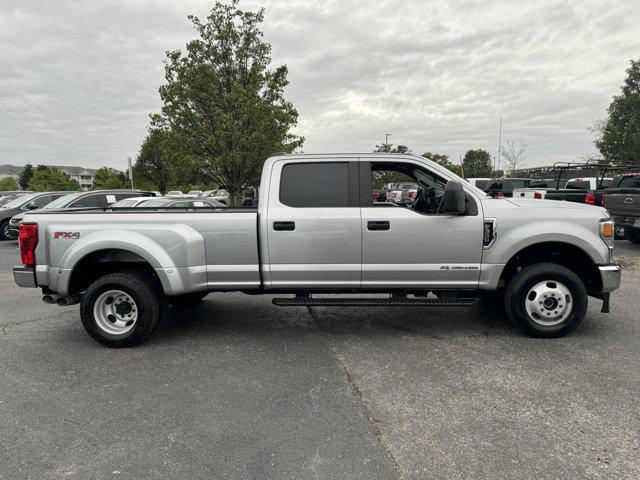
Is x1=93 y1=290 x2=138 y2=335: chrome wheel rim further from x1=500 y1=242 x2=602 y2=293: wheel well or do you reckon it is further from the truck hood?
the truck hood

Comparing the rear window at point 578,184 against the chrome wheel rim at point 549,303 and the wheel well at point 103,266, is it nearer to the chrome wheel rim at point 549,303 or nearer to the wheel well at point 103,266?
the chrome wheel rim at point 549,303

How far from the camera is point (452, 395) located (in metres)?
3.28

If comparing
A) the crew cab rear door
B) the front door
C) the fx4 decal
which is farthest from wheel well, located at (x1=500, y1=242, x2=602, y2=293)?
the fx4 decal

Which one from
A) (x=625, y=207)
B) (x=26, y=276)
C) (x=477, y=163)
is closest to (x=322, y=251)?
(x=26, y=276)

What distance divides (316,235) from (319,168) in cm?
76

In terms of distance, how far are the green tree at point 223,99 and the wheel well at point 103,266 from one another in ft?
33.9

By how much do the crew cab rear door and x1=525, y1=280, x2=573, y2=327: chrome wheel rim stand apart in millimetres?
1854

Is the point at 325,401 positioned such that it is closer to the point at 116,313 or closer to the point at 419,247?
the point at 419,247

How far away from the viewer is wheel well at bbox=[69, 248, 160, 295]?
173 inches

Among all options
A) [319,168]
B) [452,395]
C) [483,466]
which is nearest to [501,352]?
[452,395]

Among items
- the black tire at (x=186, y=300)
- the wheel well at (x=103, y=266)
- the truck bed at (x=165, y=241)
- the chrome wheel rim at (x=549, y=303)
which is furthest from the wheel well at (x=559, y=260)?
the wheel well at (x=103, y=266)

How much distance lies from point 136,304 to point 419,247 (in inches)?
118

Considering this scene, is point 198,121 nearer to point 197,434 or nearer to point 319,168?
point 319,168

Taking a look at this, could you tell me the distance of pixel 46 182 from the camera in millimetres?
45188
